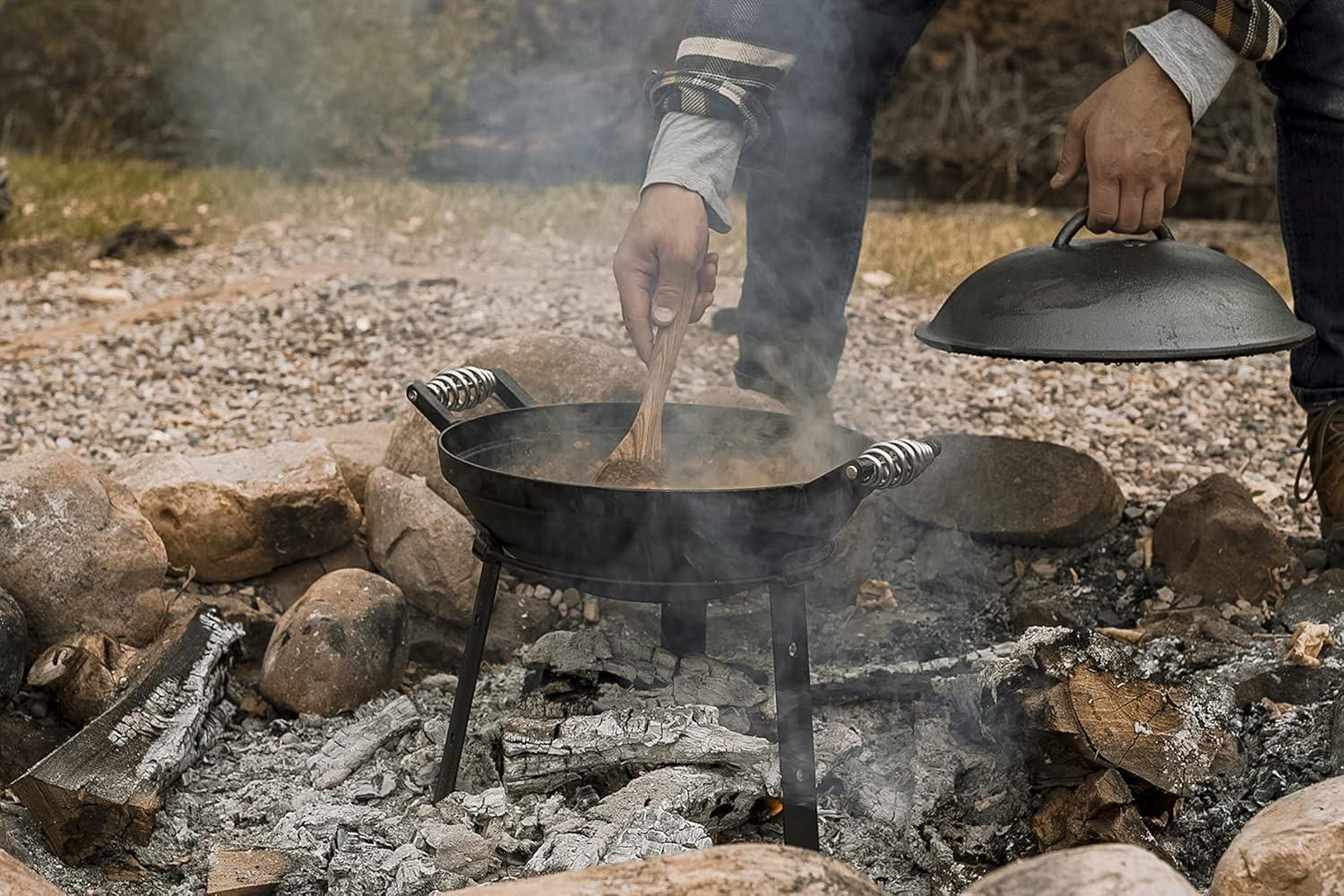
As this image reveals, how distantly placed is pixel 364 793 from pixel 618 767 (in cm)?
45

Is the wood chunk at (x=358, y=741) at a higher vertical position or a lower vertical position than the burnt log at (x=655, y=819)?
lower

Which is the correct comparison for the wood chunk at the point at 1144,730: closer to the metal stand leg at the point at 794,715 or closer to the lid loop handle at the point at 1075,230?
the metal stand leg at the point at 794,715

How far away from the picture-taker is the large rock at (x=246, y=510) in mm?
2678

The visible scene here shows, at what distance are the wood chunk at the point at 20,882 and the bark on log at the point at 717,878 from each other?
1.80 ft

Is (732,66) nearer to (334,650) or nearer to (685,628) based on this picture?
(685,628)

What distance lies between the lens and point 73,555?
240 cm

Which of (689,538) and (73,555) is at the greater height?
(689,538)

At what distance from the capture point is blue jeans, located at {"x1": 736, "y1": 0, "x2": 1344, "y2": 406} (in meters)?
2.64

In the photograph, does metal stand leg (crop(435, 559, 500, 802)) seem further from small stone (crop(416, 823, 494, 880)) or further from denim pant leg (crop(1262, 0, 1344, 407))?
denim pant leg (crop(1262, 0, 1344, 407))

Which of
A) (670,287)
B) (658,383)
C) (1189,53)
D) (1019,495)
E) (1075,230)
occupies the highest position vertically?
(1189,53)

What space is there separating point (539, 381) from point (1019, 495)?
116 cm

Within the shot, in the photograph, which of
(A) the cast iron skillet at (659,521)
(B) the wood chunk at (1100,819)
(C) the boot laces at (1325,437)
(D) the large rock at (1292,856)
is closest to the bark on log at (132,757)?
(A) the cast iron skillet at (659,521)

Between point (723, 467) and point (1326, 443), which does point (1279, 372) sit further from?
point (723, 467)

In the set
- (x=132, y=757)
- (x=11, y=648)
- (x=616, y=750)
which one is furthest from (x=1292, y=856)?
(x=11, y=648)
